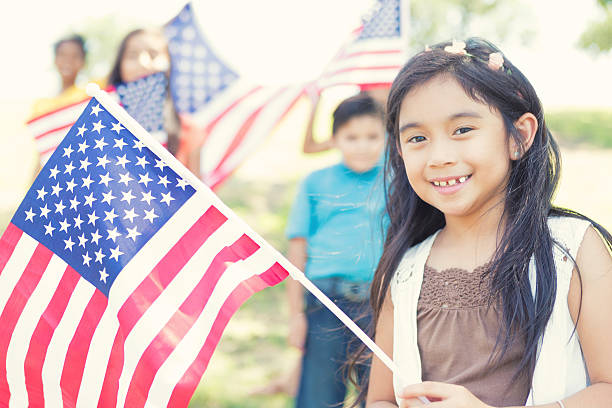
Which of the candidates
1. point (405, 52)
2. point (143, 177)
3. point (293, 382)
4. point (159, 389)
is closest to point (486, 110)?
Result: point (143, 177)

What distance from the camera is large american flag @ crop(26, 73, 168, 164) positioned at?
410 centimetres

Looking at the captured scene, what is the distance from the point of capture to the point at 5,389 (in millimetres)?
1983

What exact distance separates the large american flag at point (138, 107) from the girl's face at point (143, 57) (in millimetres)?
209

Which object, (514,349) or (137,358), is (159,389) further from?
(514,349)

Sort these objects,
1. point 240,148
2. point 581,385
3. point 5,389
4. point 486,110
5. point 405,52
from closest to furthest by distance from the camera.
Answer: point 581,385
point 486,110
point 5,389
point 405,52
point 240,148

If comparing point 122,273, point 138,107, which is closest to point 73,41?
point 138,107

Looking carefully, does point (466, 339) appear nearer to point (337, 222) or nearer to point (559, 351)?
point (559, 351)

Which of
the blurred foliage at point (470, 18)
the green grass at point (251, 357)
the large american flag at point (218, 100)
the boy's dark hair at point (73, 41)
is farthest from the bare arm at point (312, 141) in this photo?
the blurred foliage at point (470, 18)

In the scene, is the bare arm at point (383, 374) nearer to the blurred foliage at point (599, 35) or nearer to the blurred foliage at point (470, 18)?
the blurred foliage at point (599, 35)

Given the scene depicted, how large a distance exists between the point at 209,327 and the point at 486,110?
0.90 meters

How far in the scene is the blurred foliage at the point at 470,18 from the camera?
21953 mm

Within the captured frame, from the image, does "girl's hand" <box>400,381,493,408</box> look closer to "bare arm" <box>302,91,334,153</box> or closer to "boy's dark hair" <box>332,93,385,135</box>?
"boy's dark hair" <box>332,93,385,135</box>

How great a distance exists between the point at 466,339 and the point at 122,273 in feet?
2.93

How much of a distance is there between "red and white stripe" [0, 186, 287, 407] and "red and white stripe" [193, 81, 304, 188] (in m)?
3.07
